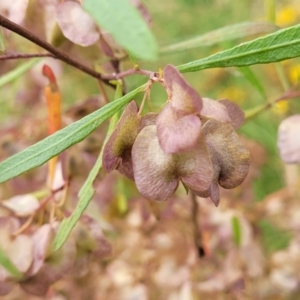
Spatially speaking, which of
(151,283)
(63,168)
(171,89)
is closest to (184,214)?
(151,283)

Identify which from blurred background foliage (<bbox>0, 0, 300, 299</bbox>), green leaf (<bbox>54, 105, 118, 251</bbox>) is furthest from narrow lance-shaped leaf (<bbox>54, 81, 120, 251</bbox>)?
blurred background foliage (<bbox>0, 0, 300, 299</bbox>)

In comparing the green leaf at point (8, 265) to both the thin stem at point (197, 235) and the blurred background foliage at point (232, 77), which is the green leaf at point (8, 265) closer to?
the thin stem at point (197, 235)

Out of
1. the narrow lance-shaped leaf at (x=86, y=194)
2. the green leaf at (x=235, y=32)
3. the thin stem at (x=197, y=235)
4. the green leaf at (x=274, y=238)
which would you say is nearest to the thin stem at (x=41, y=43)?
the narrow lance-shaped leaf at (x=86, y=194)

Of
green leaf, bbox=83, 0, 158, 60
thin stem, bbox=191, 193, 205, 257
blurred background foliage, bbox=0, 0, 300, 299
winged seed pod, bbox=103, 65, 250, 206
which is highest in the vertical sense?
green leaf, bbox=83, 0, 158, 60

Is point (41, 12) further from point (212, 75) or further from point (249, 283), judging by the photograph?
point (212, 75)

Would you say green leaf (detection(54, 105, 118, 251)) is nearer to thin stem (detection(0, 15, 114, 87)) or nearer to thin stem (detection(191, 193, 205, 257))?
thin stem (detection(0, 15, 114, 87))

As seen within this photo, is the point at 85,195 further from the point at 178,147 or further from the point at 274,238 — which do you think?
the point at 274,238

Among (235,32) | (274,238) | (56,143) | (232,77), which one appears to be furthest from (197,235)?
(232,77)
